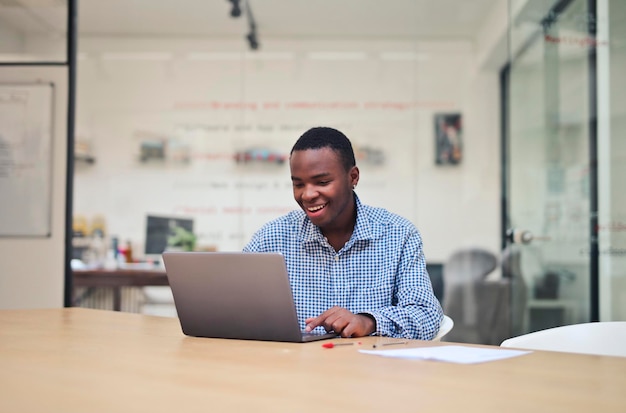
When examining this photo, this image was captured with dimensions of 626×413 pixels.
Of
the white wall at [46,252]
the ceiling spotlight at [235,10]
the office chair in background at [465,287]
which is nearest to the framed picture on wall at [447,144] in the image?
the office chair in background at [465,287]

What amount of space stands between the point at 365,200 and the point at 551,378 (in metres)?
4.02

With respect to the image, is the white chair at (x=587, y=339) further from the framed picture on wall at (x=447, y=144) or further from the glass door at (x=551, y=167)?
the framed picture on wall at (x=447, y=144)

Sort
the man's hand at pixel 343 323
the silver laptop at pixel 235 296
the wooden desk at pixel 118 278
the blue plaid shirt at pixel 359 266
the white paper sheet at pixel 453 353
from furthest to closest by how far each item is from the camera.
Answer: the wooden desk at pixel 118 278 < the blue plaid shirt at pixel 359 266 < the man's hand at pixel 343 323 < the silver laptop at pixel 235 296 < the white paper sheet at pixel 453 353

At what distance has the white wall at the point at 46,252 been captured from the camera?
4.52m

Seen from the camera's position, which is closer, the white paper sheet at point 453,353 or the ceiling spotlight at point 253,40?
the white paper sheet at point 453,353

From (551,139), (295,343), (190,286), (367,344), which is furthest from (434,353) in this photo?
(551,139)

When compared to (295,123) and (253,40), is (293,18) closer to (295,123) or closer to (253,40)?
(253,40)

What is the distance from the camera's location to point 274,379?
4.74 ft

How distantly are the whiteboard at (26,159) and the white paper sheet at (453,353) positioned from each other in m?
3.26

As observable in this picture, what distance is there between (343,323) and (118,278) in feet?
12.1

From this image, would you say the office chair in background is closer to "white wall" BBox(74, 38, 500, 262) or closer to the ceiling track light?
"white wall" BBox(74, 38, 500, 262)

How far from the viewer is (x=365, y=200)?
547cm

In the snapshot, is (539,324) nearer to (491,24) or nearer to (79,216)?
(491,24)

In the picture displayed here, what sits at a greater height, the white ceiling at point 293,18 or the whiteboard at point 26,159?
the white ceiling at point 293,18
